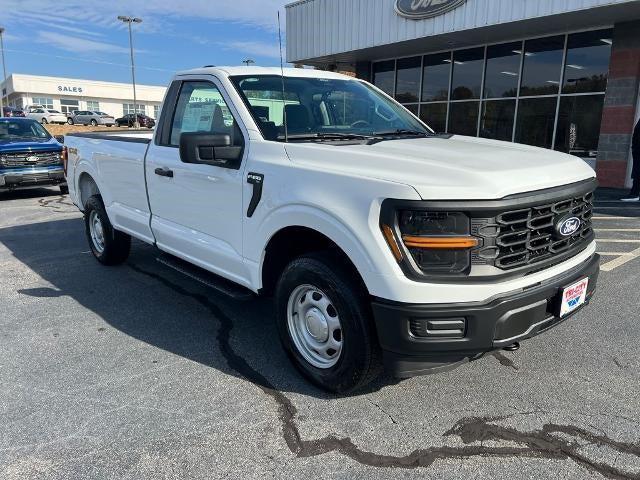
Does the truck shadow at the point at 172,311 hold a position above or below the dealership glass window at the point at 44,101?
below

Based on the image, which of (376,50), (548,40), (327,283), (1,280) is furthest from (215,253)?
(376,50)

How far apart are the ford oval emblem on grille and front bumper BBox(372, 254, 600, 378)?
1.04ft

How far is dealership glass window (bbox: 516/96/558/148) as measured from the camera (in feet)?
43.2

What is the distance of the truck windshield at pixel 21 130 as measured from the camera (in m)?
11.7

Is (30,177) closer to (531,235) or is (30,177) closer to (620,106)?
(531,235)

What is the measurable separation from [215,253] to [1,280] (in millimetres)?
3084

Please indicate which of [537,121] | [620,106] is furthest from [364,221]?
[537,121]

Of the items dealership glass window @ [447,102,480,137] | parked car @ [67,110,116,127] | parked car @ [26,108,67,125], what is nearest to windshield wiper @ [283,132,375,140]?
dealership glass window @ [447,102,480,137]

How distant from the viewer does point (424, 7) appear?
521 inches

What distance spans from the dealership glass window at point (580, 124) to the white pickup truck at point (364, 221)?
399 inches

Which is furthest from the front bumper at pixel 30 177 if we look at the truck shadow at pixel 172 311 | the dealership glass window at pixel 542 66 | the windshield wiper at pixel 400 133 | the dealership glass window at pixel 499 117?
the dealership glass window at pixel 542 66

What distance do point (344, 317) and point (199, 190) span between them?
1.70 metres

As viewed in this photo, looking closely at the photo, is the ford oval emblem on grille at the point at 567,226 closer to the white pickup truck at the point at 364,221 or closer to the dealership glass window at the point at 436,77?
the white pickup truck at the point at 364,221

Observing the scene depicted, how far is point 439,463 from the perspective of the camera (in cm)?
249
